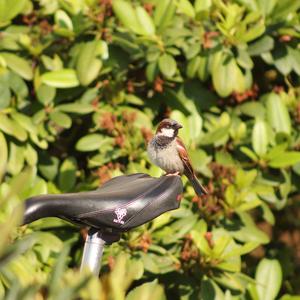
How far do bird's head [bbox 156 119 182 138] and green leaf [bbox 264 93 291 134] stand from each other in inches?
29.6

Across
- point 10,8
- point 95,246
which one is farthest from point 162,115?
point 95,246

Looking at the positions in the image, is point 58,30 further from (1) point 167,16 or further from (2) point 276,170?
(2) point 276,170

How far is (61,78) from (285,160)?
3.82 ft

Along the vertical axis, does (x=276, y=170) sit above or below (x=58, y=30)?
below

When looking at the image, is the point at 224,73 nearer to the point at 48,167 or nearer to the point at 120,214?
the point at 48,167

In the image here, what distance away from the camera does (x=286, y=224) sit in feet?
16.8

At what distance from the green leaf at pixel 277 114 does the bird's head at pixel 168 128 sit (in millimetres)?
752

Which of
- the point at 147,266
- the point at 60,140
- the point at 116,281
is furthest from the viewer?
the point at 60,140

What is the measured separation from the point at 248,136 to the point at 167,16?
0.76 meters

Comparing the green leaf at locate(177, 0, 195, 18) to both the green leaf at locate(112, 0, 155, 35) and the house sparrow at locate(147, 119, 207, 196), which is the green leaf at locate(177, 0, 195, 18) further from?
the house sparrow at locate(147, 119, 207, 196)

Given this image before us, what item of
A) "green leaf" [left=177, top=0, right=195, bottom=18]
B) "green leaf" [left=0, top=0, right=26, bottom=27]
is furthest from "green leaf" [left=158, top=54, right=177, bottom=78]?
"green leaf" [left=0, top=0, right=26, bottom=27]

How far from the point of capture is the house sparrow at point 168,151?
→ 3324 millimetres

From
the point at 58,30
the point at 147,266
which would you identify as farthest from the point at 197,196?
the point at 58,30

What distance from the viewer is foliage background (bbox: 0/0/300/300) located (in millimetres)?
3594
